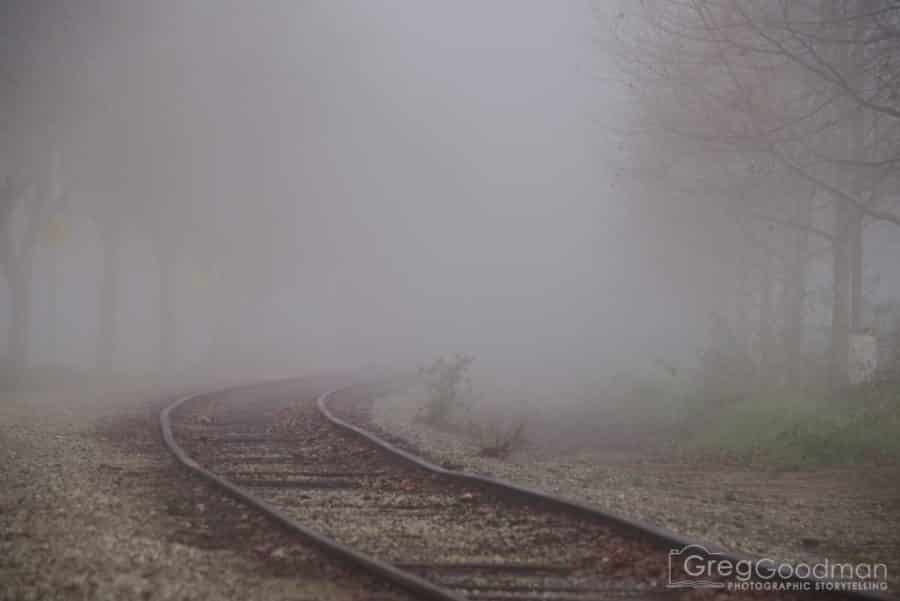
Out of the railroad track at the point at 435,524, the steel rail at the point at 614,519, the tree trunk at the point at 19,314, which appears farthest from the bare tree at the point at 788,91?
the tree trunk at the point at 19,314

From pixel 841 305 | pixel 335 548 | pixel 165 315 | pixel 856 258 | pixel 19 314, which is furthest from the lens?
pixel 165 315

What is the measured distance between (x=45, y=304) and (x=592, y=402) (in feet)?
Result: 221

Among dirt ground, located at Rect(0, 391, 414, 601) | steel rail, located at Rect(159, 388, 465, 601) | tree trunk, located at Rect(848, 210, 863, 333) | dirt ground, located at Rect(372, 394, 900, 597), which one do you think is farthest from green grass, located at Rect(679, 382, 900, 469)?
dirt ground, located at Rect(0, 391, 414, 601)

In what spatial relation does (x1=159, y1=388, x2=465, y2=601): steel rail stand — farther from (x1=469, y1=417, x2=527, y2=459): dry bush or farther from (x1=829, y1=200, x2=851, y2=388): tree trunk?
(x1=829, y1=200, x2=851, y2=388): tree trunk

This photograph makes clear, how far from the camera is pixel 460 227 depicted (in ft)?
219

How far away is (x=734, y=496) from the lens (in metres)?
8.18

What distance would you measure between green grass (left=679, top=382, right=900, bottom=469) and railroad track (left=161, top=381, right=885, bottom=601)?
4783 mm

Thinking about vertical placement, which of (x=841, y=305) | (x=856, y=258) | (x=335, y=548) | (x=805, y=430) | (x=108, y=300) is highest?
(x=856, y=258)

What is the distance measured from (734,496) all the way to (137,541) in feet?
18.5

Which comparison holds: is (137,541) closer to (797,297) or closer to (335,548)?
(335,548)

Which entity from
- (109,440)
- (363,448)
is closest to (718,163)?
(363,448)

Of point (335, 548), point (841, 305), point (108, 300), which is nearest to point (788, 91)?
point (841, 305)

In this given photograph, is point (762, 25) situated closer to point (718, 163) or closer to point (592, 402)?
point (718, 163)

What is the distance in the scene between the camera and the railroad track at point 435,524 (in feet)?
16.7
